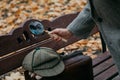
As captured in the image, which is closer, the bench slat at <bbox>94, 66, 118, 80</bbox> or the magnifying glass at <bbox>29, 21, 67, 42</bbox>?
the magnifying glass at <bbox>29, 21, 67, 42</bbox>

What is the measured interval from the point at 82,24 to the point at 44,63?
15.6 inches

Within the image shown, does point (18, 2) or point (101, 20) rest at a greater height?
point (101, 20)

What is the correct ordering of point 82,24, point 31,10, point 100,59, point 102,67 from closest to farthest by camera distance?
point 82,24 < point 102,67 < point 100,59 < point 31,10

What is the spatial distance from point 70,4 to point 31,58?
3803mm

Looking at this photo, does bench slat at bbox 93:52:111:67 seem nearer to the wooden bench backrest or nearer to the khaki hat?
the wooden bench backrest

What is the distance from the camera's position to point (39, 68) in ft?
7.95

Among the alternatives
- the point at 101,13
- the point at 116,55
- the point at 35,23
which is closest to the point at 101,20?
the point at 101,13

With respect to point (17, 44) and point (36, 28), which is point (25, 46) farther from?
point (36, 28)

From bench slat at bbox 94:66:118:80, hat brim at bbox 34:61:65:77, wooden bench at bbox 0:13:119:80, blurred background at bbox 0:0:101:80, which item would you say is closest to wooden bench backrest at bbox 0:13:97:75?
wooden bench at bbox 0:13:119:80

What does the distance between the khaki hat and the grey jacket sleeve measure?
25 cm

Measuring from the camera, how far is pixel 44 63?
2.45 meters

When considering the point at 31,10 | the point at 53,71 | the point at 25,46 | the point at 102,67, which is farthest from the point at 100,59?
the point at 31,10

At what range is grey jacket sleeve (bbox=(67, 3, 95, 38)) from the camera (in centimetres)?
235

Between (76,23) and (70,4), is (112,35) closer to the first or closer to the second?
(76,23)
